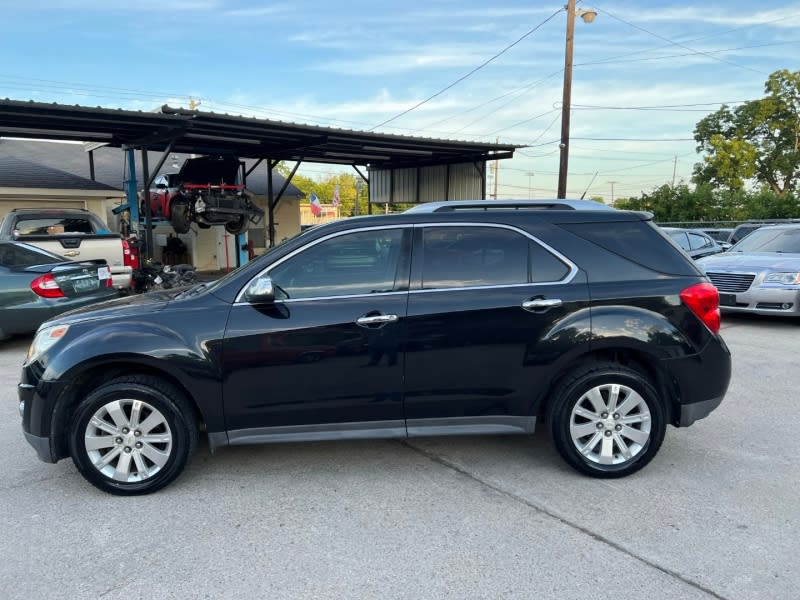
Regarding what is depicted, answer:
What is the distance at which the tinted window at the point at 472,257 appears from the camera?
148 inches

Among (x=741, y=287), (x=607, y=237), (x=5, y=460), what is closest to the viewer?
(x=607, y=237)

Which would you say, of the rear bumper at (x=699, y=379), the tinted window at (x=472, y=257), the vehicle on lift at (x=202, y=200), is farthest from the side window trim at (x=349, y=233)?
the vehicle on lift at (x=202, y=200)

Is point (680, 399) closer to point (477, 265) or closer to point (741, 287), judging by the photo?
point (477, 265)

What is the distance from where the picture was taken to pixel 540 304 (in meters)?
3.68

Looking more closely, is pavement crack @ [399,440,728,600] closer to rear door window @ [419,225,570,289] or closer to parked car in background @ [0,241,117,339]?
rear door window @ [419,225,570,289]

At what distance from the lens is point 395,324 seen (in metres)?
3.61

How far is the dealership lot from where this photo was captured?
2725 mm

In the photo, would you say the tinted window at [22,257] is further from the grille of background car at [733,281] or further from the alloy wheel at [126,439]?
the grille of background car at [733,281]

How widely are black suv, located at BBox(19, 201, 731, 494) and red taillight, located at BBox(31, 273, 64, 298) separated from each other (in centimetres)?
416

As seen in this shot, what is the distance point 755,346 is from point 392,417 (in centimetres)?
614

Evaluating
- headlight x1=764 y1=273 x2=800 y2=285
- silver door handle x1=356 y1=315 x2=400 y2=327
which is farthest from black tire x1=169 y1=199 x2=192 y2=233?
headlight x1=764 y1=273 x2=800 y2=285

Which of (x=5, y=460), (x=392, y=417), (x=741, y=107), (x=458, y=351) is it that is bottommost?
(x=5, y=460)

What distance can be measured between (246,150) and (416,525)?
15.2 metres

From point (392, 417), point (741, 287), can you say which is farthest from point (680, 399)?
point (741, 287)
